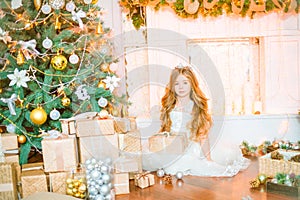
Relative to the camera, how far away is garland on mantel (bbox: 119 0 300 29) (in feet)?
10.7

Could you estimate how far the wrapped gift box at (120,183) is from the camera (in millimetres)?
2434

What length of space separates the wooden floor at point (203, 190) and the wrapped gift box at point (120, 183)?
0.04 m

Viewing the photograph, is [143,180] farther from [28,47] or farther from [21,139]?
[28,47]

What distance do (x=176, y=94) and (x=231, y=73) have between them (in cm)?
99

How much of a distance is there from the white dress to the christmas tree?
588 mm

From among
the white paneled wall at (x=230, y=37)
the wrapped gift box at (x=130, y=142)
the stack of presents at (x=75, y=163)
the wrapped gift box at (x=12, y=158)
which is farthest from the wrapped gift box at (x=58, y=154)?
the white paneled wall at (x=230, y=37)

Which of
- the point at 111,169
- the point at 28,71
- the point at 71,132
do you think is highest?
the point at 28,71

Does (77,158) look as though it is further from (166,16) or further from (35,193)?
(166,16)

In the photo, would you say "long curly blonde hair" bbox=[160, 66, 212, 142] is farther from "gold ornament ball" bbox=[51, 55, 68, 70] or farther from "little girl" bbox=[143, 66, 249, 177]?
"gold ornament ball" bbox=[51, 55, 68, 70]

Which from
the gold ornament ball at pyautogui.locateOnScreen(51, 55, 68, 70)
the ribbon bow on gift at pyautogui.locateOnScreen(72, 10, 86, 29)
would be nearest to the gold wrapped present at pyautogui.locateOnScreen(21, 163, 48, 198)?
the gold ornament ball at pyautogui.locateOnScreen(51, 55, 68, 70)

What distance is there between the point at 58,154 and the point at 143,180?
0.63 m

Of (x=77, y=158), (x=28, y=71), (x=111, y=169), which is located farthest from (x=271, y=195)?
(x=28, y=71)

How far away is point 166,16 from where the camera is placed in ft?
11.8

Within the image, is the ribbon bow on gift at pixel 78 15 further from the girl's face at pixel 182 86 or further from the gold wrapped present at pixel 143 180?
the gold wrapped present at pixel 143 180
